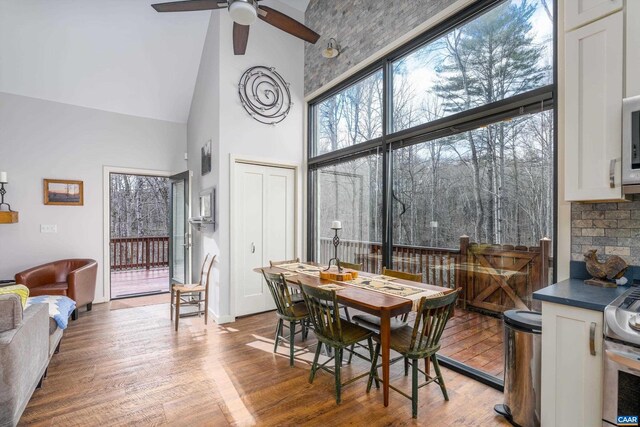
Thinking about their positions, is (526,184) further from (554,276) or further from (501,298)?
(501,298)

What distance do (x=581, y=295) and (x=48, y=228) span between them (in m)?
6.22

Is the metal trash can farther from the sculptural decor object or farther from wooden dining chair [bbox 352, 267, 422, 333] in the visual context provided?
wooden dining chair [bbox 352, 267, 422, 333]

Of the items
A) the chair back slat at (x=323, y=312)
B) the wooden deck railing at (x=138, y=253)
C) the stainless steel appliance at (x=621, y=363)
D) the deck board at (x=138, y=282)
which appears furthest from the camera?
the wooden deck railing at (x=138, y=253)

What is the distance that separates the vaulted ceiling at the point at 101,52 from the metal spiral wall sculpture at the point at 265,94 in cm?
116

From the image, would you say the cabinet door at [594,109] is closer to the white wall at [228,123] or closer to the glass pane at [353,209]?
the glass pane at [353,209]

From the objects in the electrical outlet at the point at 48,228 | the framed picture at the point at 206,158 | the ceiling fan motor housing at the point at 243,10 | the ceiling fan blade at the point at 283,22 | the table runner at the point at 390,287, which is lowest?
the table runner at the point at 390,287

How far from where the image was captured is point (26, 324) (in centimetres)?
211

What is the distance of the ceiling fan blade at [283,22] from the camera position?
2924mm

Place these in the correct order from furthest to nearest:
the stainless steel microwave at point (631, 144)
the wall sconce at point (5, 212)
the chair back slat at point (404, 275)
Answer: the wall sconce at point (5, 212) < the chair back slat at point (404, 275) < the stainless steel microwave at point (631, 144)

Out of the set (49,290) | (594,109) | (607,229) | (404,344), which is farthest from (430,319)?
(49,290)

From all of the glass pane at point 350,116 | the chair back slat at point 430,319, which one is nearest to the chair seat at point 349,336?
the chair back slat at point 430,319

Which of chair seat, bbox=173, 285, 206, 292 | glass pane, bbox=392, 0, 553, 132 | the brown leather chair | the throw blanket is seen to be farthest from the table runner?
the brown leather chair

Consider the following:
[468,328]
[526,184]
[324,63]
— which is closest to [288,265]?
[468,328]

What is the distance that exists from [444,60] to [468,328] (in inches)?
99.7
